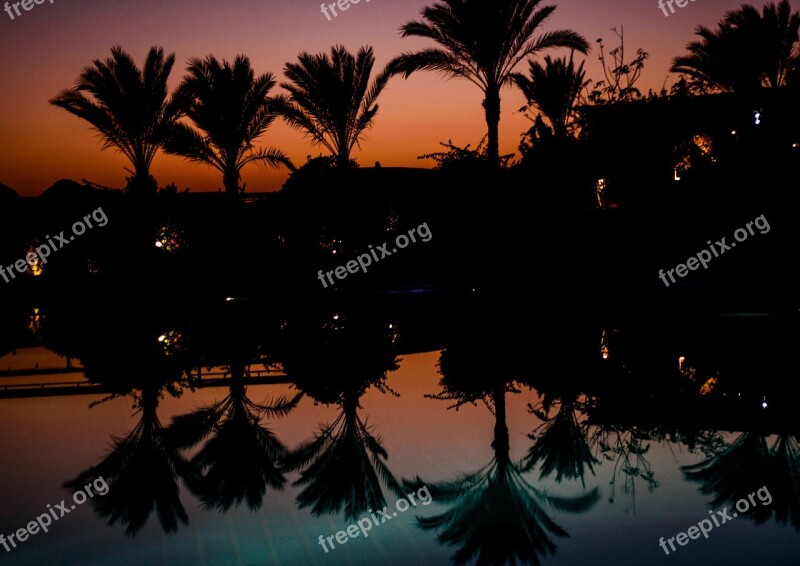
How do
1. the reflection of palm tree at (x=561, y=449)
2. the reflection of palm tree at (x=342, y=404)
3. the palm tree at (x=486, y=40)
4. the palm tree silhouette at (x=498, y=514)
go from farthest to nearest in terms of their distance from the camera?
the palm tree at (x=486, y=40) → the reflection of palm tree at (x=561, y=449) → the reflection of palm tree at (x=342, y=404) → the palm tree silhouette at (x=498, y=514)

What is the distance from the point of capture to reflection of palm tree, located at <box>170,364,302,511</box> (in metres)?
5.00

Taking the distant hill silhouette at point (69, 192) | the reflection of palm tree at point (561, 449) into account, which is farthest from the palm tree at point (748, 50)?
the reflection of palm tree at point (561, 449)

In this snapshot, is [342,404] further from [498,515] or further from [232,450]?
[498,515]

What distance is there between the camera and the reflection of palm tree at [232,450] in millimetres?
4996

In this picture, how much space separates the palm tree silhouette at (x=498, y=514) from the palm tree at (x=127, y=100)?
20.6 metres

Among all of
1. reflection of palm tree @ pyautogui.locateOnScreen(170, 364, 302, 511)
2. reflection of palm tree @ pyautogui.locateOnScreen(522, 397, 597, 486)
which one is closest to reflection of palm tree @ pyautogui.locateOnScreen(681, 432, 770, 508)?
reflection of palm tree @ pyautogui.locateOnScreen(522, 397, 597, 486)

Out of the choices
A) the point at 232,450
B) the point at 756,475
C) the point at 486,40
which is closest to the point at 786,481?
the point at 756,475

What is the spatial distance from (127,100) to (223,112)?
2.88 m

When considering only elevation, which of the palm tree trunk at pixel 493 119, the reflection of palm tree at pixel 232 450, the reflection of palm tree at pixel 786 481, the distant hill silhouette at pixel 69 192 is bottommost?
the reflection of palm tree at pixel 786 481

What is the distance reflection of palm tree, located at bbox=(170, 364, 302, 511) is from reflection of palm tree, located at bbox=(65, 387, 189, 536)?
0.46 ft

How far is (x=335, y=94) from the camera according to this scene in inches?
960

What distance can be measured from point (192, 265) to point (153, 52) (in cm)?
664

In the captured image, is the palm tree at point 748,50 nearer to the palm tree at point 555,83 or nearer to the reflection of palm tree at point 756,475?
the palm tree at point 555,83

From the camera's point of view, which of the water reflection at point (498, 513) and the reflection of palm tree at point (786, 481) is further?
the reflection of palm tree at point (786, 481)
